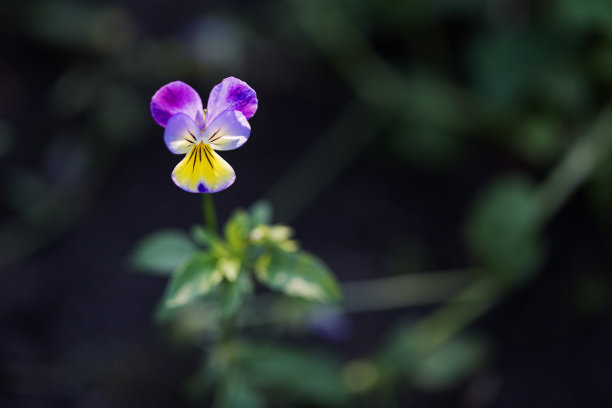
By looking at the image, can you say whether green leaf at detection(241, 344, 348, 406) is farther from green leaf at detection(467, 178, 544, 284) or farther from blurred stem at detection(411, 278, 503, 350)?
green leaf at detection(467, 178, 544, 284)

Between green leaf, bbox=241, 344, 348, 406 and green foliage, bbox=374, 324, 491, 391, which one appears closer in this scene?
green leaf, bbox=241, 344, 348, 406

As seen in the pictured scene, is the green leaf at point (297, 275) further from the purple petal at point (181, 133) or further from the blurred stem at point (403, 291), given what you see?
the blurred stem at point (403, 291)

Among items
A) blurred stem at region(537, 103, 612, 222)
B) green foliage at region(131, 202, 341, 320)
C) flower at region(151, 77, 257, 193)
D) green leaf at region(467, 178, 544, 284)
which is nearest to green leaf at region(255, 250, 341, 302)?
green foliage at region(131, 202, 341, 320)

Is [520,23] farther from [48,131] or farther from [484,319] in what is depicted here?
[48,131]

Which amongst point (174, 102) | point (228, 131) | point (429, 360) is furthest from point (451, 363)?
point (174, 102)

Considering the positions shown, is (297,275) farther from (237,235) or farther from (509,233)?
(509,233)
